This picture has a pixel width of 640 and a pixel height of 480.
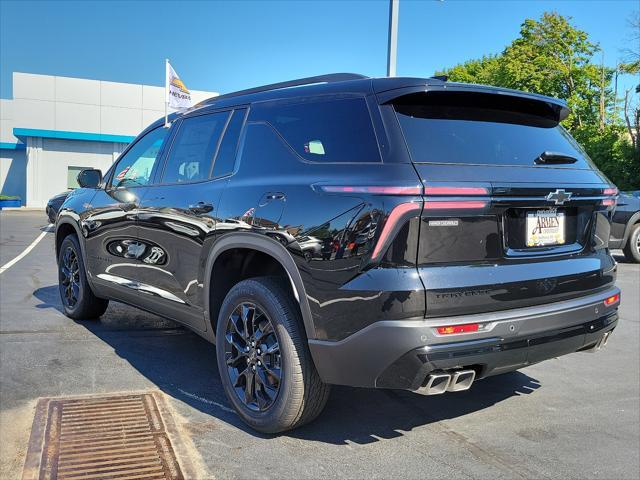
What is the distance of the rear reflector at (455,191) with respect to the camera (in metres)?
2.71

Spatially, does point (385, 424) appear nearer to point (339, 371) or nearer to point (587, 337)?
point (339, 371)

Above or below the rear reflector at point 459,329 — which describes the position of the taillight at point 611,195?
above

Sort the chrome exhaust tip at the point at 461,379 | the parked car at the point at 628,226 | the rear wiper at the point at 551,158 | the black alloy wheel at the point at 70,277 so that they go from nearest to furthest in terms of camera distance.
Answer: the chrome exhaust tip at the point at 461,379
the rear wiper at the point at 551,158
the black alloy wheel at the point at 70,277
the parked car at the point at 628,226

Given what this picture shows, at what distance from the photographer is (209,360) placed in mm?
4734

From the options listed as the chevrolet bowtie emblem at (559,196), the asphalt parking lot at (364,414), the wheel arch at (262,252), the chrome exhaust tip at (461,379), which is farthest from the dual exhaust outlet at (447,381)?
the chevrolet bowtie emblem at (559,196)

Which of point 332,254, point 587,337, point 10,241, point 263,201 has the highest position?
point 263,201

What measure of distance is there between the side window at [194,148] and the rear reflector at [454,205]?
1.77 metres

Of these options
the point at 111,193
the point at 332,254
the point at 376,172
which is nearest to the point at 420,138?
the point at 376,172

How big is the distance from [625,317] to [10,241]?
42.5 ft

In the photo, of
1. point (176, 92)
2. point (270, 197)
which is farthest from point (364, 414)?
point (176, 92)

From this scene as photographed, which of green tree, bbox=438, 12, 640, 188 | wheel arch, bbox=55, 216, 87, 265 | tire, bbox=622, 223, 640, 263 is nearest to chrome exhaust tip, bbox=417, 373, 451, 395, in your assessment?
wheel arch, bbox=55, 216, 87, 265

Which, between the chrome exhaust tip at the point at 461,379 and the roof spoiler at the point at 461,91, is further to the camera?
the roof spoiler at the point at 461,91

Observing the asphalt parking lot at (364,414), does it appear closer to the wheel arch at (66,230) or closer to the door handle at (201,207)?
the wheel arch at (66,230)

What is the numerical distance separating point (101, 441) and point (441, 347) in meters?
1.89
